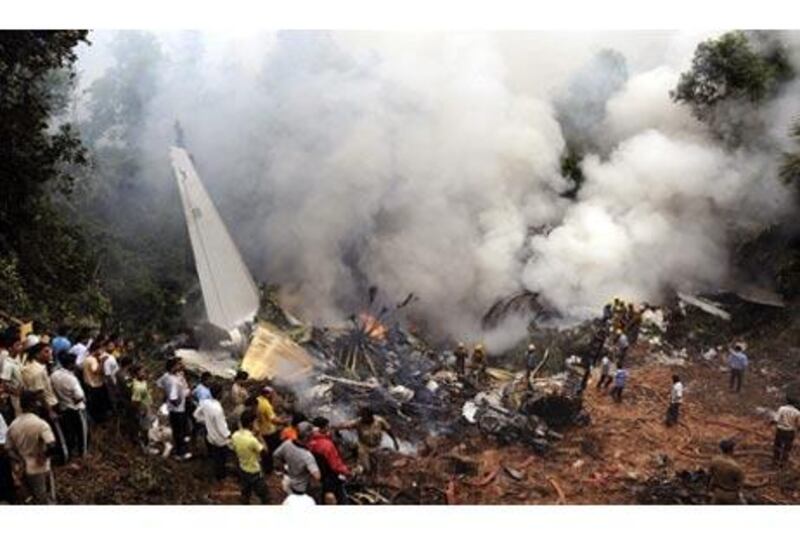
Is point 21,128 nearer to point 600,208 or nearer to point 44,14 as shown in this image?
point 44,14

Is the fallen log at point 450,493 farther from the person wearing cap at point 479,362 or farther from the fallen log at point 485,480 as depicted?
the person wearing cap at point 479,362

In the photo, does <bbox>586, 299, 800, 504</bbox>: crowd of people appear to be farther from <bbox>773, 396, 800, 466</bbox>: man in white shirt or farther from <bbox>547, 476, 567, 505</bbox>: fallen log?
<bbox>547, 476, 567, 505</bbox>: fallen log

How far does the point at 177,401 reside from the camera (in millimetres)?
8383

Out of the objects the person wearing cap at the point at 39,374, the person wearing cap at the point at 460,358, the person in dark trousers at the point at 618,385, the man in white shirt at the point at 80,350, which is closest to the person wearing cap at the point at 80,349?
the man in white shirt at the point at 80,350

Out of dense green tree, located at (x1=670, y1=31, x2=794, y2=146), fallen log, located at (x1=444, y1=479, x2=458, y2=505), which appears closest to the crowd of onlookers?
fallen log, located at (x1=444, y1=479, x2=458, y2=505)

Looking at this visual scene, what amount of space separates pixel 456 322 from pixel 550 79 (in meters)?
2.83

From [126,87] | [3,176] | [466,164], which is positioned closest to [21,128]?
[3,176]

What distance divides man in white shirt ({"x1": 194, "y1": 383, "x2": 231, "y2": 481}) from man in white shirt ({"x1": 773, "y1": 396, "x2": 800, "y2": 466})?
542 cm

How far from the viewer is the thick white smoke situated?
391 inches

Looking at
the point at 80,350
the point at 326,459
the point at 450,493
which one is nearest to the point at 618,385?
the point at 450,493

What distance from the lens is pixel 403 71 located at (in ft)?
32.7

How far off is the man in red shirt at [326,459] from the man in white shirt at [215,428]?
0.80m

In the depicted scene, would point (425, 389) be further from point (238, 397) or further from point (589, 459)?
point (238, 397)
